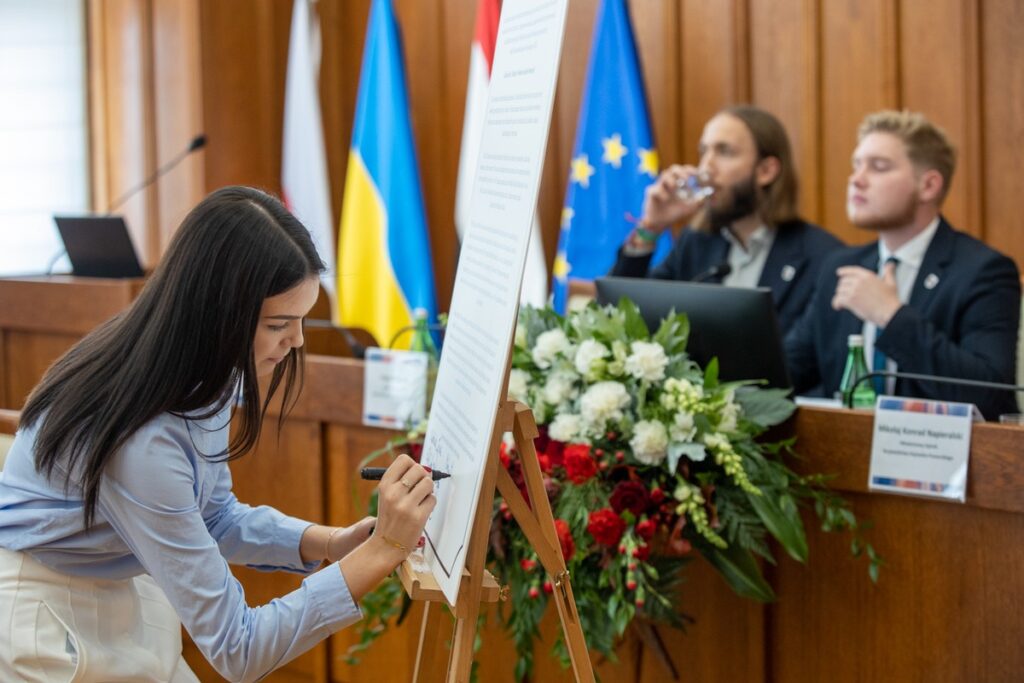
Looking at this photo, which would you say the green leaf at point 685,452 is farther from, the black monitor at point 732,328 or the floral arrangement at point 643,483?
the black monitor at point 732,328

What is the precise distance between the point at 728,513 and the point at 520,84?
84cm

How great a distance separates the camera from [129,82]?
4906 millimetres

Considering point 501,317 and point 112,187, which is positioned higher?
point 112,187

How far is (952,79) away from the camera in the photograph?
385 cm

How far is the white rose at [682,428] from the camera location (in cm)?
197

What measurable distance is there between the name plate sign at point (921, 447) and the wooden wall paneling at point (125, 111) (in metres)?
→ 3.59

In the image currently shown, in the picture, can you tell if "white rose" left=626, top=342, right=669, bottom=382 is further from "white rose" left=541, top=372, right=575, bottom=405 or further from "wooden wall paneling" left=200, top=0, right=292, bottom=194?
"wooden wall paneling" left=200, top=0, right=292, bottom=194

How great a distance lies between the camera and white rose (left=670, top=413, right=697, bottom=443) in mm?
1971

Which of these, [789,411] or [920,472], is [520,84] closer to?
[789,411]

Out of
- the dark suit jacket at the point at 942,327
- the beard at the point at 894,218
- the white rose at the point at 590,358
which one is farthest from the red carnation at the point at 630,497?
the beard at the point at 894,218

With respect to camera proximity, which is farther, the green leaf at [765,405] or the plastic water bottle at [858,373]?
the plastic water bottle at [858,373]

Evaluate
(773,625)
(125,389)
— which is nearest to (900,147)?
(773,625)

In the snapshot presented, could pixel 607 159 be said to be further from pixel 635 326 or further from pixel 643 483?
pixel 643 483

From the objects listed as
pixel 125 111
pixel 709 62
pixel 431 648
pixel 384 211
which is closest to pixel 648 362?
pixel 431 648
